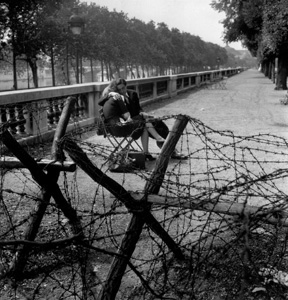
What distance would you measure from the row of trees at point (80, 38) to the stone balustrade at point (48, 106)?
1063 cm

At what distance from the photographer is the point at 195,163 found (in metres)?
7.29

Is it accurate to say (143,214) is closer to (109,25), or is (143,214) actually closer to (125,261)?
(125,261)

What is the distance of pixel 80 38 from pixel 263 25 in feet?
74.8

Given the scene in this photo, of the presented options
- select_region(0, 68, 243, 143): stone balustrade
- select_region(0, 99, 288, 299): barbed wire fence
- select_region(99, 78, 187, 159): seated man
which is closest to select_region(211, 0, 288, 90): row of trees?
select_region(0, 68, 243, 143): stone balustrade

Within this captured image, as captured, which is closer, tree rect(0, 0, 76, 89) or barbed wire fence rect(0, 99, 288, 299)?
barbed wire fence rect(0, 99, 288, 299)

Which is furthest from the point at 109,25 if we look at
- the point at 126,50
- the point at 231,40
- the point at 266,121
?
the point at 266,121

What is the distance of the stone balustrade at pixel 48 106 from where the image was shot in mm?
7718

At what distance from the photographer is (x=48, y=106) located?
385cm

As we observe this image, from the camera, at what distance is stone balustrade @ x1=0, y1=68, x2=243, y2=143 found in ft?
25.3

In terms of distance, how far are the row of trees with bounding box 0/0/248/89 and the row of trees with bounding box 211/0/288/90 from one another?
9736mm

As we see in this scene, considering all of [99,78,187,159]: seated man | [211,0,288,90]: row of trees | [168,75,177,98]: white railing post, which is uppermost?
[211,0,288,90]: row of trees

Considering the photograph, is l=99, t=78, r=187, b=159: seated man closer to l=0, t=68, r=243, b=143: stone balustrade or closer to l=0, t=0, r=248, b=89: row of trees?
l=0, t=68, r=243, b=143: stone balustrade

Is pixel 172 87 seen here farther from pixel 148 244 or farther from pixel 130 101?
pixel 148 244

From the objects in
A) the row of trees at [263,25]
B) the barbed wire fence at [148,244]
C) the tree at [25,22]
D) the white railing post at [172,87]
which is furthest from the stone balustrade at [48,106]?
the tree at [25,22]
